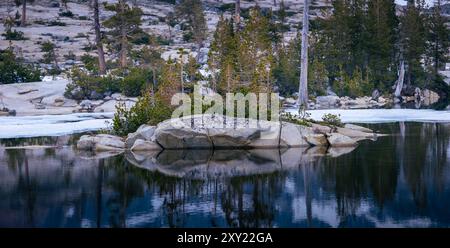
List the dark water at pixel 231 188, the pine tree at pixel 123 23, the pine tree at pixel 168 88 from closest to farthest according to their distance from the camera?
1. the dark water at pixel 231 188
2. the pine tree at pixel 168 88
3. the pine tree at pixel 123 23

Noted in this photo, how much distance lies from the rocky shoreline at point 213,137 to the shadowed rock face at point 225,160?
51 cm

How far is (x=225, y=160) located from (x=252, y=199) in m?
5.82

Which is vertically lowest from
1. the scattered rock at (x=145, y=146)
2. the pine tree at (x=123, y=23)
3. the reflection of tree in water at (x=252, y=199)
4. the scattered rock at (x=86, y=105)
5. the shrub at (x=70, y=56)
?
the reflection of tree in water at (x=252, y=199)

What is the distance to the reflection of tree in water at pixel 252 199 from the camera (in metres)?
10.7

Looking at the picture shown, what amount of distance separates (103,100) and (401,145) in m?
32.6

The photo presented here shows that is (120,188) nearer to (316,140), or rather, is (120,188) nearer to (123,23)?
(316,140)

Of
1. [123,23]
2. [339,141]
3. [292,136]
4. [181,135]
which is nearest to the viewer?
[181,135]

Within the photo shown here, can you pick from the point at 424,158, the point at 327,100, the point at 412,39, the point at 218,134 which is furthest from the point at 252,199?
the point at 412,39

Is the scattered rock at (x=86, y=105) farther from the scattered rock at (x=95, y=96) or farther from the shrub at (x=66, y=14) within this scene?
the shrub at (x=66, y=14)

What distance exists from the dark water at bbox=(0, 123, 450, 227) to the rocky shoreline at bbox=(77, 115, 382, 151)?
939 mm

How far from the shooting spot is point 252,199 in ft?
41.1

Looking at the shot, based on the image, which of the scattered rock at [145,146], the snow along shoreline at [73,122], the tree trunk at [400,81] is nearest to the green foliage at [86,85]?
the snow along shoreline at [73,122]

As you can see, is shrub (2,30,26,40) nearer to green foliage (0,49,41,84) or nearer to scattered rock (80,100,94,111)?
green foliage (0,49,41,84)
